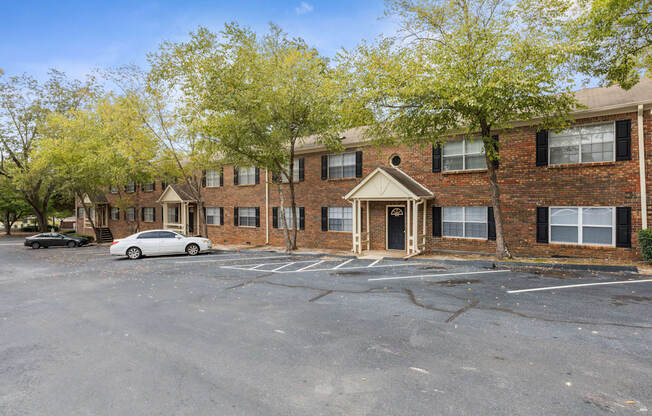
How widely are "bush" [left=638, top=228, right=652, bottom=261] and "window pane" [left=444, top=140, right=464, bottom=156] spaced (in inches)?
275

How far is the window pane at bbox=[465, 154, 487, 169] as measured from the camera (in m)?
15.2

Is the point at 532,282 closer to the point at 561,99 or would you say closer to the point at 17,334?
the point at 561,99

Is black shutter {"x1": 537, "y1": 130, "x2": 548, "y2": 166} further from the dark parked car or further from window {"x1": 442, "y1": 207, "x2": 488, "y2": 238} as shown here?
the dark parked car

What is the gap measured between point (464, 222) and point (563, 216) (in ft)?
12.1

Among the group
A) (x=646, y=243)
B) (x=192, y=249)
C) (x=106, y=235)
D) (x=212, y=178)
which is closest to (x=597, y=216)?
(x=646, y=243)

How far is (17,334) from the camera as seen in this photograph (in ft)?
21.0

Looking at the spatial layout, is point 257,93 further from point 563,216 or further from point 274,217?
point 563,216

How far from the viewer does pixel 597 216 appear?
12.9 meters

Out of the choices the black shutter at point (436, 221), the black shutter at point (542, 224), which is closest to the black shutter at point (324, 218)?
the black shutter at point (436, 221)

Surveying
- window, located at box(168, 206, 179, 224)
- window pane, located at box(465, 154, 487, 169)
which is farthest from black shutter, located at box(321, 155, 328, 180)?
window, located at box(168, 206, 179, 224)

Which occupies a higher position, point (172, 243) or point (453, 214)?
point (453, 214)

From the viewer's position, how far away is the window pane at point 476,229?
15156 millimetres

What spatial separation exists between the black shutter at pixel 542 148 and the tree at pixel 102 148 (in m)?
20.8

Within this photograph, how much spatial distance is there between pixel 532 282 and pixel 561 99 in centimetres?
630
